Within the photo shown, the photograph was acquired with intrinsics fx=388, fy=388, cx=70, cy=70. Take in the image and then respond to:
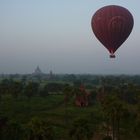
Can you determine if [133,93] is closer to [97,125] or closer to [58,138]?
[97,125]

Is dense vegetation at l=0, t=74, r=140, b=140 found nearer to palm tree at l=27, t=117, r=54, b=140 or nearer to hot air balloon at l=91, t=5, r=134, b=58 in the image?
palm tree at l=27, t=117, r=54, b=140

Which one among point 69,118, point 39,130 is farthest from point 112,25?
point 69,118

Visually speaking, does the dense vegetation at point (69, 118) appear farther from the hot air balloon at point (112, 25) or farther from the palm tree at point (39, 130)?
the hot air balloon at point (112, 25)

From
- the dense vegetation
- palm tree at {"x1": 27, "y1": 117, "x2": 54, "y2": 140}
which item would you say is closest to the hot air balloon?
the dense vegetation

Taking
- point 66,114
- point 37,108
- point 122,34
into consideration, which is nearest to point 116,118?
point 122,34

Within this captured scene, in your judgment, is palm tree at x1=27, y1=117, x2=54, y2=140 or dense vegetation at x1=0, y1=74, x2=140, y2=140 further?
dense vegetation at x1=0, y1=74, x2=140, y2=140

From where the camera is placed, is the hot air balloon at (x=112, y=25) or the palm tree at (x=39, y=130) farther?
the hot air balloon at (x=112, y=25)

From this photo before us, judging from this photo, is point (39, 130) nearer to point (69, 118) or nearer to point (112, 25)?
point (112, 25)

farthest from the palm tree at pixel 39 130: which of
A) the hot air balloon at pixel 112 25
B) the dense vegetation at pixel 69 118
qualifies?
the hot air balloon at pixel 112 25

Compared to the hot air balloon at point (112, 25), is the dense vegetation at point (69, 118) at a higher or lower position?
lower
